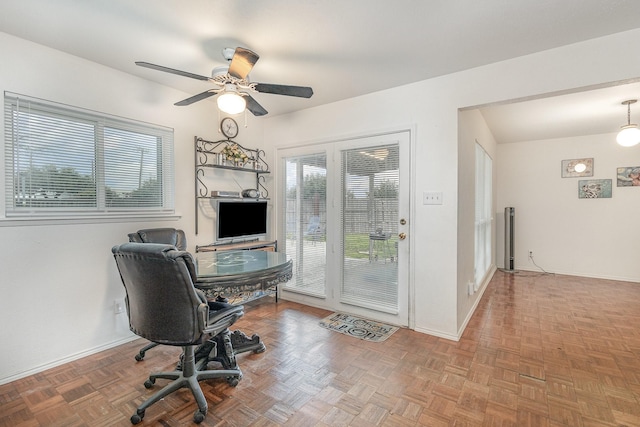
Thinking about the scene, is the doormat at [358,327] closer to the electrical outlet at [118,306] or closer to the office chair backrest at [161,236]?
the office chair backrest at [161,236]

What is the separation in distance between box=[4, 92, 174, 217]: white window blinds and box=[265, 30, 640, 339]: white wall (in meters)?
2.19

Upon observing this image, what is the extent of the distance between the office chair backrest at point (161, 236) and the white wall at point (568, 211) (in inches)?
229

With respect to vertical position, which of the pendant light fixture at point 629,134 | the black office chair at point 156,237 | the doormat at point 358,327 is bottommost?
the doormat at point 358,327

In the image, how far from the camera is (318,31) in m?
2.10

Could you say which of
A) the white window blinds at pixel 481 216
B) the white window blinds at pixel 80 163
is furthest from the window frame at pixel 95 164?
the white window blinds at pixel 481 216

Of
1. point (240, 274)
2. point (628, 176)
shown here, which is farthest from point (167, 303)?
point (628, 176)

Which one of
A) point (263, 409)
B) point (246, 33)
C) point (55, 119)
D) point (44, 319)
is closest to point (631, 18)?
point (246, 33)

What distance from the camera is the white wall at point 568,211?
4.90 m

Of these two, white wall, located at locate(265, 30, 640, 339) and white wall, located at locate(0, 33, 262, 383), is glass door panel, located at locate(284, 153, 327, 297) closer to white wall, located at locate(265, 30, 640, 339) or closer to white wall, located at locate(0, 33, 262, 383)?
white wall, located at locate(265, 30, 640, 339)

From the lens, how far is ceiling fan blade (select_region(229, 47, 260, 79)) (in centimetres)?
190

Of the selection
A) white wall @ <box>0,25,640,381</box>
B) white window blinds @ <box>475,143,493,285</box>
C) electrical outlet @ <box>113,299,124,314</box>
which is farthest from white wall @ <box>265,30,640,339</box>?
electrical outlet @ <box>113,299,124,314</box>

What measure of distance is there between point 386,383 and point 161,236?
2256 mm

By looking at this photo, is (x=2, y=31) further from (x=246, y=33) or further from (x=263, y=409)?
(x=263, y=409)

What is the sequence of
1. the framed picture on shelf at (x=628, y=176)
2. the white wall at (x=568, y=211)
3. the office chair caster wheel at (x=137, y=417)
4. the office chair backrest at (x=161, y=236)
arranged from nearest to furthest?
the office chair caster wheel at (x=137, y=417) → the office chair backrest at (x=161, y=236) → the framed picture on shelf at (x=628, y=176) → the white wall at (x=568, y=211)
